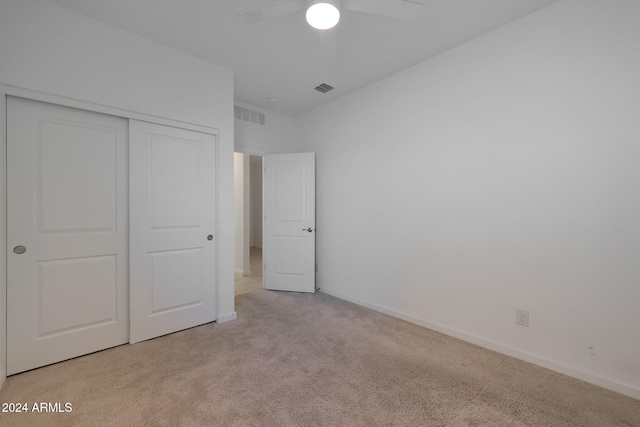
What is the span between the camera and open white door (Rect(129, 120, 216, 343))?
2465mm

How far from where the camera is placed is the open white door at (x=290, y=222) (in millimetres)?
4059

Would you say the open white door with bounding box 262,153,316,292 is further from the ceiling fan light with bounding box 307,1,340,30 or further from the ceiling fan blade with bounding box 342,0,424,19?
the ceiling fan blade with bounding box 342,0,424,19

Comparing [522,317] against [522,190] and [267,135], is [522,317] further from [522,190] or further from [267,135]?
[267,135]

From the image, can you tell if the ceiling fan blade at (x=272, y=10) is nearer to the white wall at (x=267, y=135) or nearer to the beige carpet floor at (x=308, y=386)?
the white wall at (x=267, y=135)

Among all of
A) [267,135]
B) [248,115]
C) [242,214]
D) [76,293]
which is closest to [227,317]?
[76,293]

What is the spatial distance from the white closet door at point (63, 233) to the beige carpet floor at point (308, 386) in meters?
0.24

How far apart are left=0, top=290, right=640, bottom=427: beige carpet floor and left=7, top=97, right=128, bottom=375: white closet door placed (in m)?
0.24

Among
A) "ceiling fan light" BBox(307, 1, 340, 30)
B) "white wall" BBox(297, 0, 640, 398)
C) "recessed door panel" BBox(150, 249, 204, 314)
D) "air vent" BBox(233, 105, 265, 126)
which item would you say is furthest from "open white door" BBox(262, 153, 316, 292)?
"ceiling fan light" BBox(307, 1, 340, 30)

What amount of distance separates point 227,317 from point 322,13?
116 inches

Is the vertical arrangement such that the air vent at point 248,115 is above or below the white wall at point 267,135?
above

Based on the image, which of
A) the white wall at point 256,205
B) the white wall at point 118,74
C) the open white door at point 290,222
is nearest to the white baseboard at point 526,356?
the open white door at point 290,222

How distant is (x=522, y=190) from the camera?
7.34 feet

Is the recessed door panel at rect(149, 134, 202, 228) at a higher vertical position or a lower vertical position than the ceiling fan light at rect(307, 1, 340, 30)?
lower

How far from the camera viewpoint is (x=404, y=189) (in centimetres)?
307
